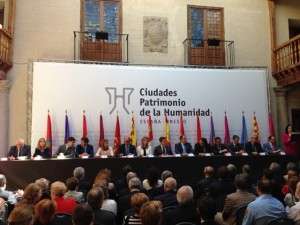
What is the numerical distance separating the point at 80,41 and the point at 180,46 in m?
2.97

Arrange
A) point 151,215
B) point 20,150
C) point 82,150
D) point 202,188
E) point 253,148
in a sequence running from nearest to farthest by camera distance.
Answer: point 151,215 → point 202,188 → point 20,150 → point 82,150 → point 253,148

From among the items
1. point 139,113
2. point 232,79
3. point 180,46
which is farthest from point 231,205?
point 180,46

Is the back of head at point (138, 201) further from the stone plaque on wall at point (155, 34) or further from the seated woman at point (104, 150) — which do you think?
the stone plaque on wall at point (155, 34)

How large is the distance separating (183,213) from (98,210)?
0.76 m

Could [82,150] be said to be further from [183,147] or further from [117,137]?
[183,147]

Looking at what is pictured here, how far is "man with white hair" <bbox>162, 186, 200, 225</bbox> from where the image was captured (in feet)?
9.98

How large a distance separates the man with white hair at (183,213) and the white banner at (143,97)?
600 centimetres

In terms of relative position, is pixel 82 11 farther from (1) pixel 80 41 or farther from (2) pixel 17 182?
(2) pixel 17 182

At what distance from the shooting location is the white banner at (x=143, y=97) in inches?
343

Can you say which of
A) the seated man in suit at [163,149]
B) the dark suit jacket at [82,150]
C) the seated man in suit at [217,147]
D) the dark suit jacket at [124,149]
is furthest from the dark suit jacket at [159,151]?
the dark suit jacket at [82,150]

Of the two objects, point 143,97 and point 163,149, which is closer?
point 163,149

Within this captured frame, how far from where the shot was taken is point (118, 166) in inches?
260

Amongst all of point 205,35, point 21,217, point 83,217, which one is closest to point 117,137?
point 205,35

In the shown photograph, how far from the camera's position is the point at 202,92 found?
968 centimetres
